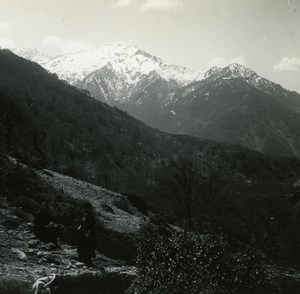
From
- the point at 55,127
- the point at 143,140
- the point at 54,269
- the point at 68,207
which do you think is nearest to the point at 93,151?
the point at 55,127

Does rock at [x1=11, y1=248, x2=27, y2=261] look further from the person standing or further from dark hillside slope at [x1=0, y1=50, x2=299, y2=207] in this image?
dark hillside slope at [x1=0, y1=50, x2=299, y2=207]

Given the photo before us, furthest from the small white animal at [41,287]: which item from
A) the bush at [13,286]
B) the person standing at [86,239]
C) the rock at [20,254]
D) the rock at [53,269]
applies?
the person standing at [86,239]

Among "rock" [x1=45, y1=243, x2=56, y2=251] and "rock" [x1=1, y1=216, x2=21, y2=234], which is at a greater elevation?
"rock" [x1=1, y1=216, x2=21, y2=234]

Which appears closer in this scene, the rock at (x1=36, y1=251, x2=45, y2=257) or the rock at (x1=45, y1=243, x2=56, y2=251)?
the rock at (x1=36, y1=251, x2=45, y2=257)

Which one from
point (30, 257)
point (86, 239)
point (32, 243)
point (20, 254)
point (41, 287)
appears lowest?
point (30, 257)

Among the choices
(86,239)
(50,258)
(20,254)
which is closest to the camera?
(20,254)

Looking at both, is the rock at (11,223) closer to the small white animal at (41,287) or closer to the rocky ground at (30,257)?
the rocky ground at (30,257)

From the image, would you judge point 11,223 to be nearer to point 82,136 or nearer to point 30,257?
point 30,257

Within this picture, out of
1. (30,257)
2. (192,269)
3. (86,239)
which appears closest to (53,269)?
(30,257)

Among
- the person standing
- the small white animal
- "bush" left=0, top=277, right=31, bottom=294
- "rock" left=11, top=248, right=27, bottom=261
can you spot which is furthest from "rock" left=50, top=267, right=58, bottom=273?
the small white animal
